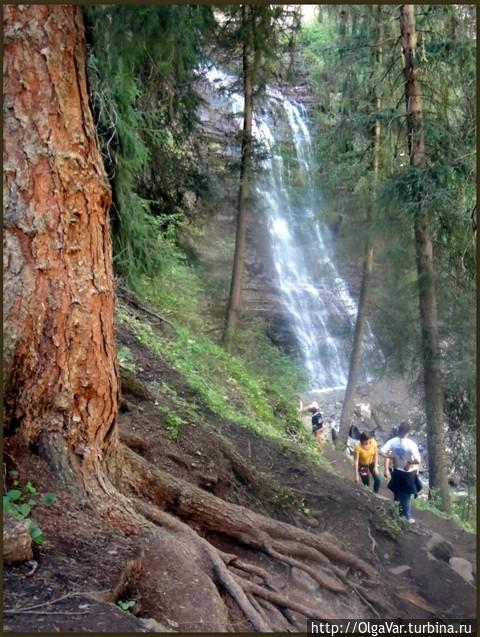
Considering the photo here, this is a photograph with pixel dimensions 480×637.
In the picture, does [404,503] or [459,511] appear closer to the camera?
[404,503]

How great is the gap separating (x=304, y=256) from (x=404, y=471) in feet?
58.8

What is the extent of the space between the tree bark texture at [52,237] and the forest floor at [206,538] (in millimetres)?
405

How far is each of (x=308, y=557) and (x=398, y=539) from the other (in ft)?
6.81

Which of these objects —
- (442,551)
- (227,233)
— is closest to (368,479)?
(442,551)

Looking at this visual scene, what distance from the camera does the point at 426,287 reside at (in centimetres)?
1027

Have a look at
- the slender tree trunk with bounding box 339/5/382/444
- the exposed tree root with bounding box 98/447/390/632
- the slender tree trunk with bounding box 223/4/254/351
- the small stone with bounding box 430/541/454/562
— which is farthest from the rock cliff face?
the exposed tree root with bounding box 98/447/390/632

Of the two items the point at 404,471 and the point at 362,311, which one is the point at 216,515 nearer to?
the point at 404,471

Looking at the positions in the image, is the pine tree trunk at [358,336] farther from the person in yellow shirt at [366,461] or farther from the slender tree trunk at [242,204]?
the person in yellow shirt at [366,461]

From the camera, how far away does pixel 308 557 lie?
5348 millimetres

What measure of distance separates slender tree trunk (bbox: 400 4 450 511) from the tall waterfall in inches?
430

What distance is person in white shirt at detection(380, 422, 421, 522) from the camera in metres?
7.88

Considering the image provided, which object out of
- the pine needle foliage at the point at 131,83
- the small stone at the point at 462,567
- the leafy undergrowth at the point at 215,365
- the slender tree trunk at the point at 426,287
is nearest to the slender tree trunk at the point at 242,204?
the leafy undergrowth at the point at 215,365

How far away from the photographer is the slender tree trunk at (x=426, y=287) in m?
10.1

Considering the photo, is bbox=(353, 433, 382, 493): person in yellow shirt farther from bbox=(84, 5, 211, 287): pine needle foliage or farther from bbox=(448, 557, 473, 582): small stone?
bbox=(84, 5, 211, 287): pine needle foliage
